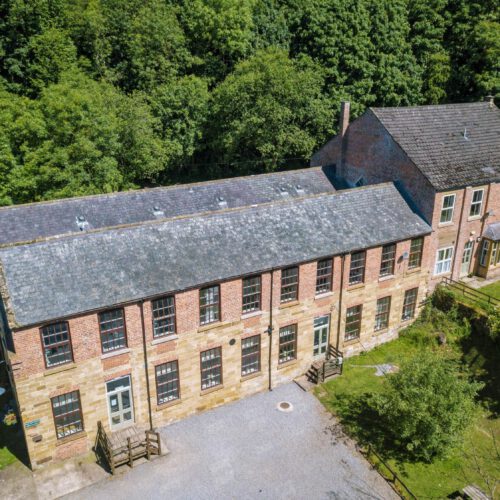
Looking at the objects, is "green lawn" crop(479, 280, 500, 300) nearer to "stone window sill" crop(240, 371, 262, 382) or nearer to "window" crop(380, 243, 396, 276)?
"window" crop(380, 243, 396, 276)

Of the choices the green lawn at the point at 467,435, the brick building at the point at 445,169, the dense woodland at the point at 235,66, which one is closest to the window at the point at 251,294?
the green lawn at the point at 467,435

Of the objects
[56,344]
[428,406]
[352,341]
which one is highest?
[56,344]

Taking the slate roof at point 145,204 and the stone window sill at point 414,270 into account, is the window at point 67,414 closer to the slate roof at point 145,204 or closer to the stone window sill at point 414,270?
the slate roof at point 145,204

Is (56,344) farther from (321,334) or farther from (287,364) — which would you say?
(321,334)

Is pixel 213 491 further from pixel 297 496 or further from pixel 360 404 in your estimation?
pixel 360 404

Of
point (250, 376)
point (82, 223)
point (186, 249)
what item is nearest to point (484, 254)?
point (250, 376)

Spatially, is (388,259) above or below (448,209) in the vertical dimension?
below
